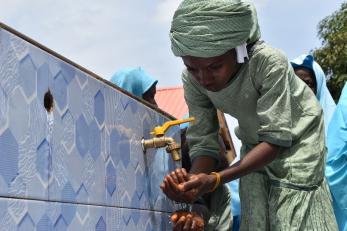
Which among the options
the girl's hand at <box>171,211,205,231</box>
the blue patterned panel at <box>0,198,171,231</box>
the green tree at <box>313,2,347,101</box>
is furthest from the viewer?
the green tree at <box>313,2,347,101</box>

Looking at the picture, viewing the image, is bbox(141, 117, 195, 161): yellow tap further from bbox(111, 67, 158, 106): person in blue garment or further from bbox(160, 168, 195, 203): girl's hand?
bbox(111, 67, 158, 106): person in blue garment

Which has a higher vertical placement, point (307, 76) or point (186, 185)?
point (307, 76)

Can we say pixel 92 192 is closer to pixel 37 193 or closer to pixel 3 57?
pixel 37 193

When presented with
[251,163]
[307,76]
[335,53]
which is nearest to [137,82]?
[307,76]

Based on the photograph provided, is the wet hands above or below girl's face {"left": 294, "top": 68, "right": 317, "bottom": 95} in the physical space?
below

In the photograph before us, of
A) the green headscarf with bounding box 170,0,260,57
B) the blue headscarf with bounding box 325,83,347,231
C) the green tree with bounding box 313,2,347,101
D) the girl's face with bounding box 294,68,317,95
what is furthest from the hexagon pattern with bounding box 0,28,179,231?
the green tree with bounding box 313,2,347,101

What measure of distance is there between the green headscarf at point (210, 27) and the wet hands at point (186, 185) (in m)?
0.33

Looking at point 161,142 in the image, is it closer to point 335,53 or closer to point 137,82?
point 137,82

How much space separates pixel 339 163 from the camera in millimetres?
2242

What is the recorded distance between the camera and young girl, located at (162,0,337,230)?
144cm

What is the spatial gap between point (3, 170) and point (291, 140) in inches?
32.5

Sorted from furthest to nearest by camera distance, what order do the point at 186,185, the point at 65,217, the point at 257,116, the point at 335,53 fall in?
the point at 335,53 → the point at 257,116 → the point at 186,185 → the point at 65,217

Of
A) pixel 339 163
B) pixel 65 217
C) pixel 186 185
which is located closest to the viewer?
pixel 65 217

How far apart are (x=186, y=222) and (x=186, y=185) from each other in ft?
0.79
